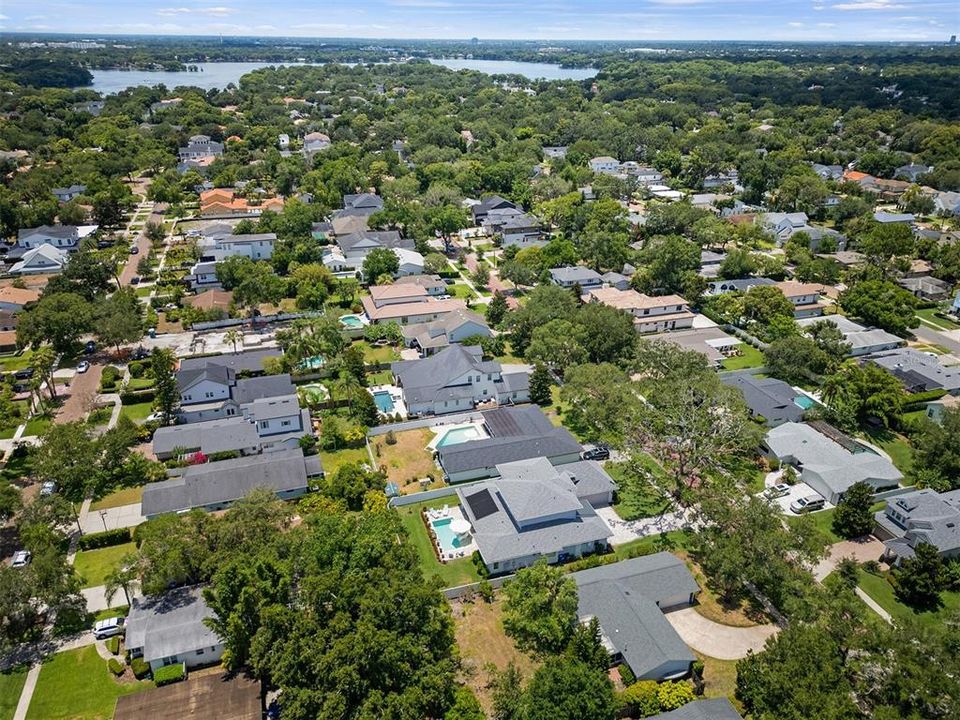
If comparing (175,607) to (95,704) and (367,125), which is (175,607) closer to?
(95,704)

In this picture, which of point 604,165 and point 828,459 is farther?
point 604,165

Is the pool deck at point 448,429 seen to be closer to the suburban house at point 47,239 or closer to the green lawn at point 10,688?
the green lawn at point 10,688

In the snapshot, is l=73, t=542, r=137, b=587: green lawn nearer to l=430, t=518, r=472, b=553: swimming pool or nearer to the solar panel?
l=430, t=518, r=472, b=553: swimming pool

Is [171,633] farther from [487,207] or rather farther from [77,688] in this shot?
[487,207]

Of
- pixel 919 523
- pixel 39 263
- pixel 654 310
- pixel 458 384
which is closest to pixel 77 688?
pixel 458 384

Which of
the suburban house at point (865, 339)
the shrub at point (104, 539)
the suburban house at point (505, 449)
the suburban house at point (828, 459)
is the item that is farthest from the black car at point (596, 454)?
the shrub at point (104, 539)

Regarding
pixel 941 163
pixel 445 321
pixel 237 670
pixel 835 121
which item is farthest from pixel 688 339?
pixel 835 121
